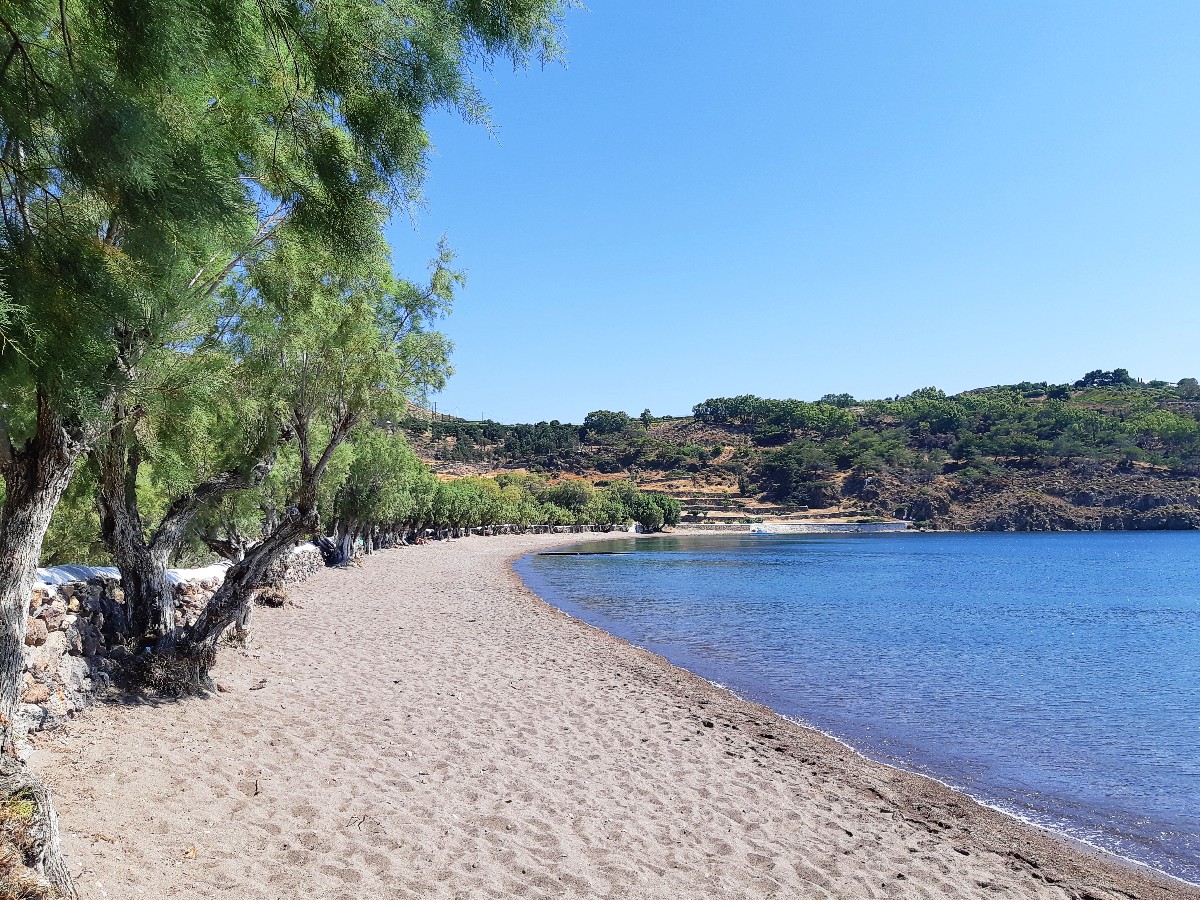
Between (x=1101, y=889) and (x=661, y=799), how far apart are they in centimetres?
390

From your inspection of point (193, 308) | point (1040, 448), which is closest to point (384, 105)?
point (193, 308)

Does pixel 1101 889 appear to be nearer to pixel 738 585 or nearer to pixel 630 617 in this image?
pixel 630 617

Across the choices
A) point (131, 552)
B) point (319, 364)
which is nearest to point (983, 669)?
point (319, 364)

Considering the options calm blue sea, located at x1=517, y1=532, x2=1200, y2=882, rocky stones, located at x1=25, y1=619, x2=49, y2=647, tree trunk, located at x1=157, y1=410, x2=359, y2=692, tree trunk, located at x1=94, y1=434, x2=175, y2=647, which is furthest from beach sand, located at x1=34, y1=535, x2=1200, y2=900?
calm blue sea, located at x1=517, y1=532, x2=1200, y2=882

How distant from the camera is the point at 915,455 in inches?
5827

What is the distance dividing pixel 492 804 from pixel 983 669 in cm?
1541

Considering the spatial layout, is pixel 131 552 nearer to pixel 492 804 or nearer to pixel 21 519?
pixel 21 519

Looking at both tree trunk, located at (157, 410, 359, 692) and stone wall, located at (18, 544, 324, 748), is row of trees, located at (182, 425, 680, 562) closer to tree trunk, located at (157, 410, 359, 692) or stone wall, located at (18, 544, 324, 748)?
tree trunk, located at (157, 410, 359, 692)

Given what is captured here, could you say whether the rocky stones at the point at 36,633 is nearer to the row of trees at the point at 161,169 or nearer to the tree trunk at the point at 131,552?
the tree trunk at the point at 131,552

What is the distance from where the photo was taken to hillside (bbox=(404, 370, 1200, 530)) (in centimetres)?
12350

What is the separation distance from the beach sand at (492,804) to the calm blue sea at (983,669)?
59.1 inches

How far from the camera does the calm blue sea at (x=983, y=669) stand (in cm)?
965

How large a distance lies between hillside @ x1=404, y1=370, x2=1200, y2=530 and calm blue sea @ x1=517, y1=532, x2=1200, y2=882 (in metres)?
79.3

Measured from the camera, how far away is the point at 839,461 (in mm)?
152750
